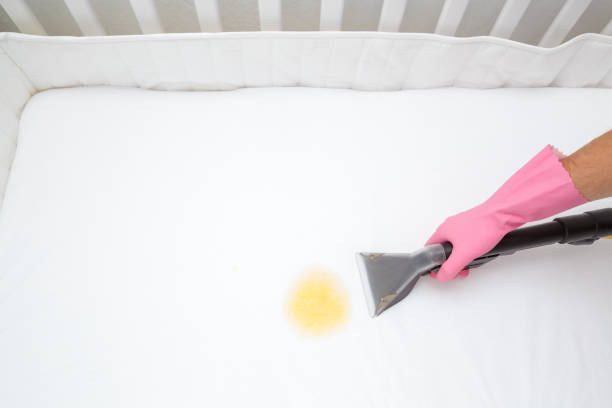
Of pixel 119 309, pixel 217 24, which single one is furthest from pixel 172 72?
pixel 119 309

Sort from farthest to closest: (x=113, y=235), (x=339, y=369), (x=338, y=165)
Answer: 1. (x=338, y=165)
2. (x=113, y=235)
3. (x=339, y=369)

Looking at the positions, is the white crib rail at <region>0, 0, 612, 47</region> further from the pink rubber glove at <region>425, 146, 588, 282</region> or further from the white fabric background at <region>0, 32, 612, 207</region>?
the pink rubber glove at <region>425, 146, 588, 282</region>

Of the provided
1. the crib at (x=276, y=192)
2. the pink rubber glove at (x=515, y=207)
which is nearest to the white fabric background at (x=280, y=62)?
the crib at (x=276, y=192)

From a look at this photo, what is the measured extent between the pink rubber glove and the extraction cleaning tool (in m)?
0.04

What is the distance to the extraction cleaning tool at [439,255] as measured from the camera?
2.55 ft

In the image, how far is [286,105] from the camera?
1045mm

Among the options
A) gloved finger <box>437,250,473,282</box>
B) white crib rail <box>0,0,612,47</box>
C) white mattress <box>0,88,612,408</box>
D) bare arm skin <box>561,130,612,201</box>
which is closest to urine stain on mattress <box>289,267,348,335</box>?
white mattress <box>0,88,612,408</box>

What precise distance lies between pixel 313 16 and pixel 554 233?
0.77 metres

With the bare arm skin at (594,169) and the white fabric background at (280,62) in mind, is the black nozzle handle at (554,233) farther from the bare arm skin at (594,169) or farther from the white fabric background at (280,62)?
the white fabric background at (280,62)

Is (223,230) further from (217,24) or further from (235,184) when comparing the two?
(217,24)

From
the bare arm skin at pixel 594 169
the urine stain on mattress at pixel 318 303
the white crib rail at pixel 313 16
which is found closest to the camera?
the bare arm skin at pixel 594 169

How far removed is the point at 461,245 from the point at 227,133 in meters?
0.61

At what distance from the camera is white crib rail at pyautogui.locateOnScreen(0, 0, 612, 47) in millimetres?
931

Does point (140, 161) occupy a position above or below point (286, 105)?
below
